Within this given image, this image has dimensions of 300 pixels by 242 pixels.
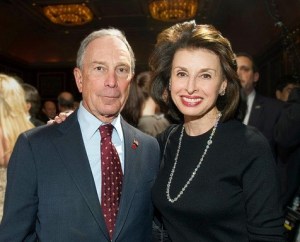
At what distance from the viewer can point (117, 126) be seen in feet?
5.64

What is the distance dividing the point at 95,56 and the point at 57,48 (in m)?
9.25

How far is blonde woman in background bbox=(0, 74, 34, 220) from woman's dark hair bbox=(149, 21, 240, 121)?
0.93 m

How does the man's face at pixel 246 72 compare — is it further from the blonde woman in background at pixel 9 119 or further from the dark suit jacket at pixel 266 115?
the blonde woman in background at pixel 9 119

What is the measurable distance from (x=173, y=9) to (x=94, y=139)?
632 cm

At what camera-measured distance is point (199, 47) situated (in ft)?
5.53

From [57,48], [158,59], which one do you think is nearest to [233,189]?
[158,59]

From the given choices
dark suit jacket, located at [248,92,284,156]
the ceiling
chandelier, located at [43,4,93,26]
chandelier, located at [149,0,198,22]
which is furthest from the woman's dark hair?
chandelier, located at [43,4,93,26]

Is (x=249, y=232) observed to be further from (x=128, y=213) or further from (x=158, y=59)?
(x=158, y=59)

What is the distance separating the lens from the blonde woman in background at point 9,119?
7.48 feet

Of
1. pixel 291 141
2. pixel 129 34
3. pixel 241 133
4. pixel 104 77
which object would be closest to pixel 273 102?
pixel 291 141

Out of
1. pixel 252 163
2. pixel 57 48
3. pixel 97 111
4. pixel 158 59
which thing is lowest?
pixel 57 48

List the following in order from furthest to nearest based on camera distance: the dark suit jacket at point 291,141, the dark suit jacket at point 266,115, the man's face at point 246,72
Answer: the man's face at point 246,72 → the dark suit jacket at point 266,115 → the dark suit jacket at point 291,141

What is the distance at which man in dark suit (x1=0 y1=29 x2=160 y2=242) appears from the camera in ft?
4.80

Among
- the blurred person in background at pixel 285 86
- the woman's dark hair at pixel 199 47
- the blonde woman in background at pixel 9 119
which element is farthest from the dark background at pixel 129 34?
the blonde woman in background at pixel 9 119
